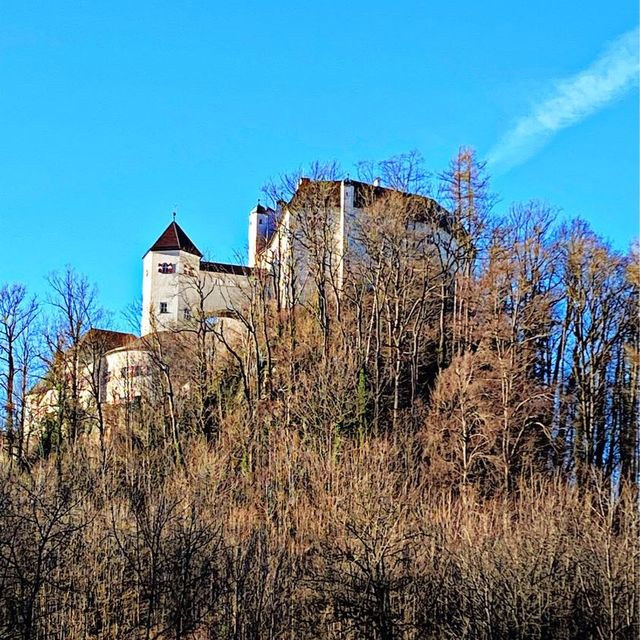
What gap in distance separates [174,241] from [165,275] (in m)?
3.21

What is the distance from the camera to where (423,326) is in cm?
4275

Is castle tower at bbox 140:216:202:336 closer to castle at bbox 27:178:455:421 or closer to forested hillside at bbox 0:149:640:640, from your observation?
castle at bbox 27:178:455:421

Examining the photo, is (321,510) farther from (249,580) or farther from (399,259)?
(399,259)

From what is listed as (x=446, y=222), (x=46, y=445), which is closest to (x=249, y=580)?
(x=46, y=445)

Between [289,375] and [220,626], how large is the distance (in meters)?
19.3

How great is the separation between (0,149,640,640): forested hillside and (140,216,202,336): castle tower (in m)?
10.4

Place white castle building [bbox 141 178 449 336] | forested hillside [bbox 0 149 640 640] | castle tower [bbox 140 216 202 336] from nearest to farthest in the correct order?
forested hillside [bbox 0 149 640 640]
white castle building [bbox 141 178 449 336]
castle tower [bbox 140 216 202 336]

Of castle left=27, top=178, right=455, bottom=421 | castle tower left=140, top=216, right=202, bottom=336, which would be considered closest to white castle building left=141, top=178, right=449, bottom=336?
castle left=27, top=178, right=455, bottom=421

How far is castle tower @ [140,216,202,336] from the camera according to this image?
55.3 meters

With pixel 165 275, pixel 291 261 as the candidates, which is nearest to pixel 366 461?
pixel 291 261

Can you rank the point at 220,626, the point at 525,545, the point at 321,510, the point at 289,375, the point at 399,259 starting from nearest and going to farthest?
the point at 220,626 → the point at 525,545 → the point at 321,510 → the point at 289,375 → the point at 399,259

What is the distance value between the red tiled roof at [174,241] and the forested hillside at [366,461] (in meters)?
15.3

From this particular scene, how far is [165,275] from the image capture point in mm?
57688

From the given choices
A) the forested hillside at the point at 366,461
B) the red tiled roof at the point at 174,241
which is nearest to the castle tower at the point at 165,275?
the red tiled roof at the point at 174,241
